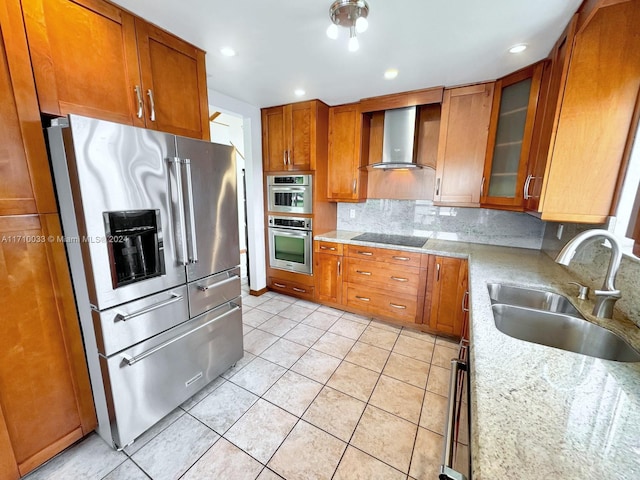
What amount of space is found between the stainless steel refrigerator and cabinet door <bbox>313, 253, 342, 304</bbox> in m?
1.41

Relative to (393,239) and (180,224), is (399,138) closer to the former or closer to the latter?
(393,239)

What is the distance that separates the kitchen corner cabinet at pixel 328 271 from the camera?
9.78ft

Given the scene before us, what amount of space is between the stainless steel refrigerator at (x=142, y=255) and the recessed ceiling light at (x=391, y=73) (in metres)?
1.42

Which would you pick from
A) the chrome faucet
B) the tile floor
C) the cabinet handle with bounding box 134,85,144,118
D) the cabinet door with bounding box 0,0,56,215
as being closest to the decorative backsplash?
the chrome faucet

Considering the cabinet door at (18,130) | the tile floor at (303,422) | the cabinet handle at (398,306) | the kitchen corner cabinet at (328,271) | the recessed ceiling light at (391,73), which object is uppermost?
the recessed ceiling light at (391,73)

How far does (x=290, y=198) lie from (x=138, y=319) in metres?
2.07

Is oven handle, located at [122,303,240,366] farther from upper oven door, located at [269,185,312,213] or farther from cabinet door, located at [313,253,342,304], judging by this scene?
upper oven door, located at [269,185,312,213]

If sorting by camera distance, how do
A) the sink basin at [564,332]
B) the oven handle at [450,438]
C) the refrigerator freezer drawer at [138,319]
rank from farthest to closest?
the refrigerator freezer drawer at [138,319], the sink basin at [564,332], the oven handle at [450,438]

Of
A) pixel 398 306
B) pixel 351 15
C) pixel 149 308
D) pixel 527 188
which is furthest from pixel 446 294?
pixel 149 308

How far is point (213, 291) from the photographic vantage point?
5.97 ft

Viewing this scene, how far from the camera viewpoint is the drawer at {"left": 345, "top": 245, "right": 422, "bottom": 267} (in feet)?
8.36

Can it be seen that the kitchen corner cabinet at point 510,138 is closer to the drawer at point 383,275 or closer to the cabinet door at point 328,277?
the drawer at point 383,275

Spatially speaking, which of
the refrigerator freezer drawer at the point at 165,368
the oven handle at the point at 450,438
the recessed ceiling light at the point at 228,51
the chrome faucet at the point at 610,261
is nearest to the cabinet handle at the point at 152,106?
the recessed ceiling light at the point at 228,51

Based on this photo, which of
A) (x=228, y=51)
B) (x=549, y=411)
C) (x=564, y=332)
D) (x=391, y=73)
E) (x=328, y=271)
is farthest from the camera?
(x=328, y=271)
